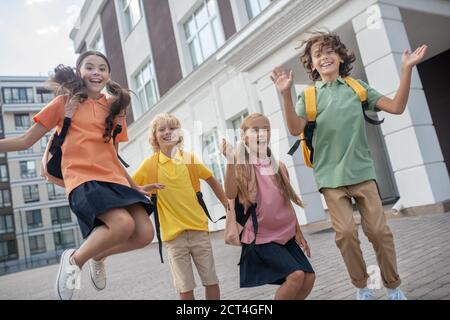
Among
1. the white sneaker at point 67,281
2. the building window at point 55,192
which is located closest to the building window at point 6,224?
the building window at point 55,192

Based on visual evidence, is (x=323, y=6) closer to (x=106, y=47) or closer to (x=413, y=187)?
(x=413, y=187)

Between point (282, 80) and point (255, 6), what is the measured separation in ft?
23.9

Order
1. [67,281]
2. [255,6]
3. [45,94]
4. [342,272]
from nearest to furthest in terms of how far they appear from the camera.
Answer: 1. [67,281]
2. [342,272]
3. [255,6]
4. [45,94]

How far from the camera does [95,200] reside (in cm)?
195

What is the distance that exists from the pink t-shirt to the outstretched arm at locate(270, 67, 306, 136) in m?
0.34

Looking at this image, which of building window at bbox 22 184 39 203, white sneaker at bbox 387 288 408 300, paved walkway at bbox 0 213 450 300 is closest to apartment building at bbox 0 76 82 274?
building window at bbox 22 184 39 203

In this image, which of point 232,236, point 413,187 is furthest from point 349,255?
point 413,187

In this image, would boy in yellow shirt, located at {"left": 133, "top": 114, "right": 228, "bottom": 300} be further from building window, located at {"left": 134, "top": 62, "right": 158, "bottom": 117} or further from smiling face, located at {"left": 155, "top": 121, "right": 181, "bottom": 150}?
building window, located at {"left": 134, "top": 62, "right": 158, "bottom": 117}

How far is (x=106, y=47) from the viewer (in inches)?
581

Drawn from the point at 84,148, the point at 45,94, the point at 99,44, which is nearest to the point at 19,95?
the point at 45,94

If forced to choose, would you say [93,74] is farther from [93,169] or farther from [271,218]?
[271,218]

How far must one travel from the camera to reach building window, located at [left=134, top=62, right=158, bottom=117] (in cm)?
1382

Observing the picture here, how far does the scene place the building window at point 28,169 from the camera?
1084 inches
